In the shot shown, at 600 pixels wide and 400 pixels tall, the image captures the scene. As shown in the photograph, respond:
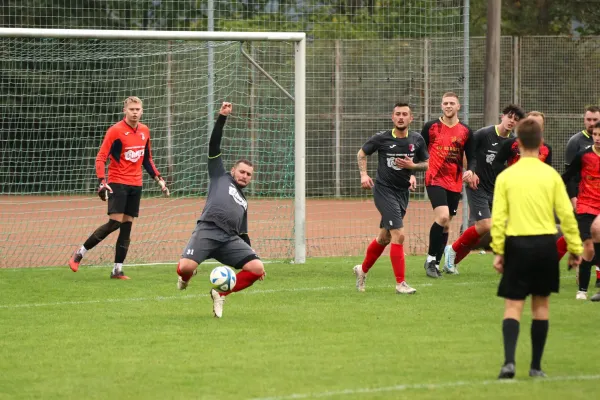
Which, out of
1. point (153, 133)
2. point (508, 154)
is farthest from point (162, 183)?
point (153, 133)

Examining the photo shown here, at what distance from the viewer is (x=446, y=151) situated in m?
12.5

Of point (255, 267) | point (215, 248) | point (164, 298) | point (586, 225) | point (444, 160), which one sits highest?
point (444, 160)

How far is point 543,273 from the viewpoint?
22.0 ft

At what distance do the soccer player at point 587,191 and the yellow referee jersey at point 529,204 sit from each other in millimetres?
3400

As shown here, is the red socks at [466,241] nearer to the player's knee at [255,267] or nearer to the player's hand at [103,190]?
the player's knee at [255,267]

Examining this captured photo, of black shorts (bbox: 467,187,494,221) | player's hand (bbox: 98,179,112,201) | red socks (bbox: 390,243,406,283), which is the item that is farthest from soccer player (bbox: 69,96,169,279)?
black shorts (bbox: 467,187,494,221)

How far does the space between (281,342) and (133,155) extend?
505cm

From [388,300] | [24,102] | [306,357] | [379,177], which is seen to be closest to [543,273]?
[306,357]

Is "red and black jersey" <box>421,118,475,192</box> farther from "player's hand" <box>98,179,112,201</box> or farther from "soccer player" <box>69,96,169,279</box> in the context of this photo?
"player's hand" <box>98,179,112,201</box>

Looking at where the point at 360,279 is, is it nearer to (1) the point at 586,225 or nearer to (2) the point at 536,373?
(1) the point at 586,225

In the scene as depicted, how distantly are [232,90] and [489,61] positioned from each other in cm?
405

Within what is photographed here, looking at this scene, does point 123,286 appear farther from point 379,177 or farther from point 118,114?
point 118,114

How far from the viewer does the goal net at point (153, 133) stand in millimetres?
15023

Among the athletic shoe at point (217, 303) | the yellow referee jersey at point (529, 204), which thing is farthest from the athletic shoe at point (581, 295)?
the yellow referee jersey at point (529, 204)
